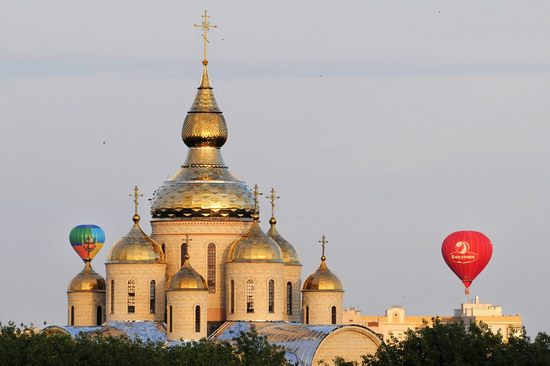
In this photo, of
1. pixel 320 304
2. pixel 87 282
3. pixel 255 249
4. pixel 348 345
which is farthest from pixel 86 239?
Answer: pixel 348 345

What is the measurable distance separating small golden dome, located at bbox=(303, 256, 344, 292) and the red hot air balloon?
17.2 m

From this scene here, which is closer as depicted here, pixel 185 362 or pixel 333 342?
pixel 185 362

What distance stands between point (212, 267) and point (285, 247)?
3476mm

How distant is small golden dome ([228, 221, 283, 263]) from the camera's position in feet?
310

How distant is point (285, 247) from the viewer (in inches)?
3883

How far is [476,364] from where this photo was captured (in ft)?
249

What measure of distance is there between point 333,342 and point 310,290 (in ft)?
17.6

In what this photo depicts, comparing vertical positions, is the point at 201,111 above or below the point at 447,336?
above

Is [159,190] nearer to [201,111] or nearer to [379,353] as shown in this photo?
[201,111]

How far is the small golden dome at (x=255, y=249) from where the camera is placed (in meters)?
94.4

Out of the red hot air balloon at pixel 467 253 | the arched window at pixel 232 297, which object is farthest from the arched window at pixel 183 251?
the red hot air balloon at pixel 467 253

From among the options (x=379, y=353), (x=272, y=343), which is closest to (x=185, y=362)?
(x=379, y=353)

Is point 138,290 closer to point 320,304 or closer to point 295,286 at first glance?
point 295,286

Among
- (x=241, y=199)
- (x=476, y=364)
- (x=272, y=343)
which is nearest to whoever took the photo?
(x=476, y=364)
